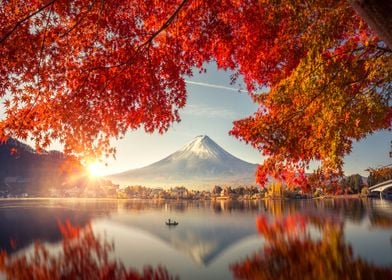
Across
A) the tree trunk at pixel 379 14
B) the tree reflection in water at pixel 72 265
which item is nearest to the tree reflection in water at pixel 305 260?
the tree reflection in water at pixel 72 265

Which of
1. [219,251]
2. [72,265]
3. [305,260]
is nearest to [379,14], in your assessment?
[305,260]

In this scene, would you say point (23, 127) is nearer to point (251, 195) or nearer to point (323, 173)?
point (323, 173)

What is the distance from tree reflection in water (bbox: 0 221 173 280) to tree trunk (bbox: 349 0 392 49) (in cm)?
2306

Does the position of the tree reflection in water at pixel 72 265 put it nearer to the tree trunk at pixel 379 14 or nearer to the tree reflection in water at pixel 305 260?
the tree reflection in water at pixel 305 260

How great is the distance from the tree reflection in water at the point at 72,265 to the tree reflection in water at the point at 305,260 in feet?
22.7

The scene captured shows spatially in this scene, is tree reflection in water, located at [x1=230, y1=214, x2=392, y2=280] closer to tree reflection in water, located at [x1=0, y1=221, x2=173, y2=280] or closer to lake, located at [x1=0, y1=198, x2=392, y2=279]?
lake, located at [x1=0, y1=198, x2=392, y2=279]

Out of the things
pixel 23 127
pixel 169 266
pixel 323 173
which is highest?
pixel 23 127

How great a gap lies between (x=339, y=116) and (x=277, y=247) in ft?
91.8

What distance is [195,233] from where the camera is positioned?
148 feet

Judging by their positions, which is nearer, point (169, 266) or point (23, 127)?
point (23, 127)

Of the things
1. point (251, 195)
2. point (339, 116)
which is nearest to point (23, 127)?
point (339, 116)

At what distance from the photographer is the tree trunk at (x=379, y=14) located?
7.61ft

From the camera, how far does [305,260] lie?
2606cm

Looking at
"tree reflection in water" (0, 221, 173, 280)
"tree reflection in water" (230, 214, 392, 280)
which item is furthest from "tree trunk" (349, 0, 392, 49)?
"tree reflection in water" (0, 221, 173, 280)
